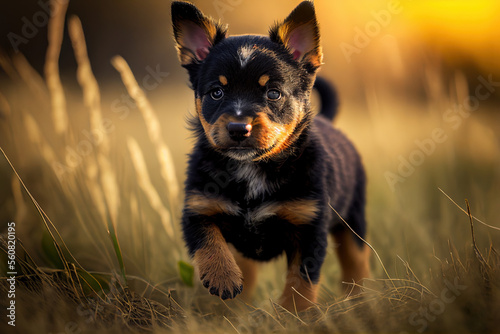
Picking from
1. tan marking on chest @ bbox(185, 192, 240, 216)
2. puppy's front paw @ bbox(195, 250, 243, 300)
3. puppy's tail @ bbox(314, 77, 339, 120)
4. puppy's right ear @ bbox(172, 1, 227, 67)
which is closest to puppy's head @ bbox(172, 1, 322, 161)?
puppy's right ear @ bbox(172, 1, 227, 67)

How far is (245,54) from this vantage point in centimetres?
305

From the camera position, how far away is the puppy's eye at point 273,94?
3.09 metres

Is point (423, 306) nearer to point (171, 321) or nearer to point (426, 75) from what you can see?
point (171, 321)

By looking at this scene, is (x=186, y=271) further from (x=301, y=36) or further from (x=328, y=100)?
(x=328, y=100)

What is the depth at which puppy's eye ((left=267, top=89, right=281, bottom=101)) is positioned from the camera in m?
3.09

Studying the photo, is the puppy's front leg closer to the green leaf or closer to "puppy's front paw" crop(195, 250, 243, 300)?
"puppy's front paw" crop(195, 250, 243, 300)

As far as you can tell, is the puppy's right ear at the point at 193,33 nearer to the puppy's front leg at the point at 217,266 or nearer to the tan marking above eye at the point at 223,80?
the tan marking above eye at the point at 223,80

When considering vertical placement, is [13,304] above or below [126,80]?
below

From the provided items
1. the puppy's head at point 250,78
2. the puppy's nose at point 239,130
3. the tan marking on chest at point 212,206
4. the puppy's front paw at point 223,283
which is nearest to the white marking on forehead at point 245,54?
the puppy's head at point 250,78

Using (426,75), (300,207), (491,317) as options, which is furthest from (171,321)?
(426,75)

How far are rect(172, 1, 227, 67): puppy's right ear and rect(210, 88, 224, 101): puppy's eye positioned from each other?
41 centimetres

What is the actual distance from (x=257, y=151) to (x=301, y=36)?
104cm

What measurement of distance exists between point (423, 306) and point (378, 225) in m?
2.61

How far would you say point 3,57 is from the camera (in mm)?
3766
